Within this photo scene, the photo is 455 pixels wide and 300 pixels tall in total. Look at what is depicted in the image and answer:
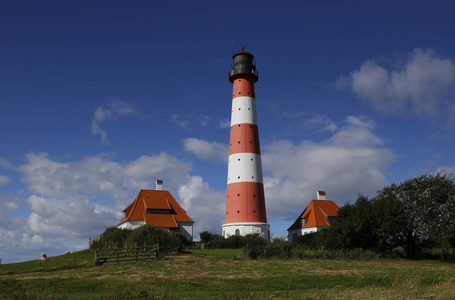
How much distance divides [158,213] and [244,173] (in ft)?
49.0

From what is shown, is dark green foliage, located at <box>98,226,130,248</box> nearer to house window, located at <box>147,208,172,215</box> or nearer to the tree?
house window, located at <box>147,208,172,215</box>

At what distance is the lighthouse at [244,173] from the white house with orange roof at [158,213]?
7740mm

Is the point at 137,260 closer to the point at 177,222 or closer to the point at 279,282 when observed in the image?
the point at 279,282

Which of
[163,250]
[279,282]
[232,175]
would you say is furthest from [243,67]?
[279,282]

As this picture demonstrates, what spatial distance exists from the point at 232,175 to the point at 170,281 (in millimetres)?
30140

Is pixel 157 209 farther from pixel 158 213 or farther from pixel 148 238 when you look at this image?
pixel 148 238

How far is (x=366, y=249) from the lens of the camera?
40094 mm

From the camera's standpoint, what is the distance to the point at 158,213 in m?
55.9

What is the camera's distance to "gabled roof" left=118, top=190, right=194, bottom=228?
2119 inches

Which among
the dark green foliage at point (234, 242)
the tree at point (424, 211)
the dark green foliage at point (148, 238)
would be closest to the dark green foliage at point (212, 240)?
the dark green foliage at point (234, 242)

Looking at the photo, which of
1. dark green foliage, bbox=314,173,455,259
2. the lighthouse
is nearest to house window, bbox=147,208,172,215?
the lighthouse

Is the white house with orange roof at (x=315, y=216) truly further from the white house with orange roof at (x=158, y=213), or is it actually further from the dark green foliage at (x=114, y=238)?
the dark green foliage at (x=114, y=238)

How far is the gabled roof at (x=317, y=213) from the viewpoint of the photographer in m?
59.9

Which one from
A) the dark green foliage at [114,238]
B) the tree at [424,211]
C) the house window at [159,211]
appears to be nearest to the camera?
the tree at [424,211]
